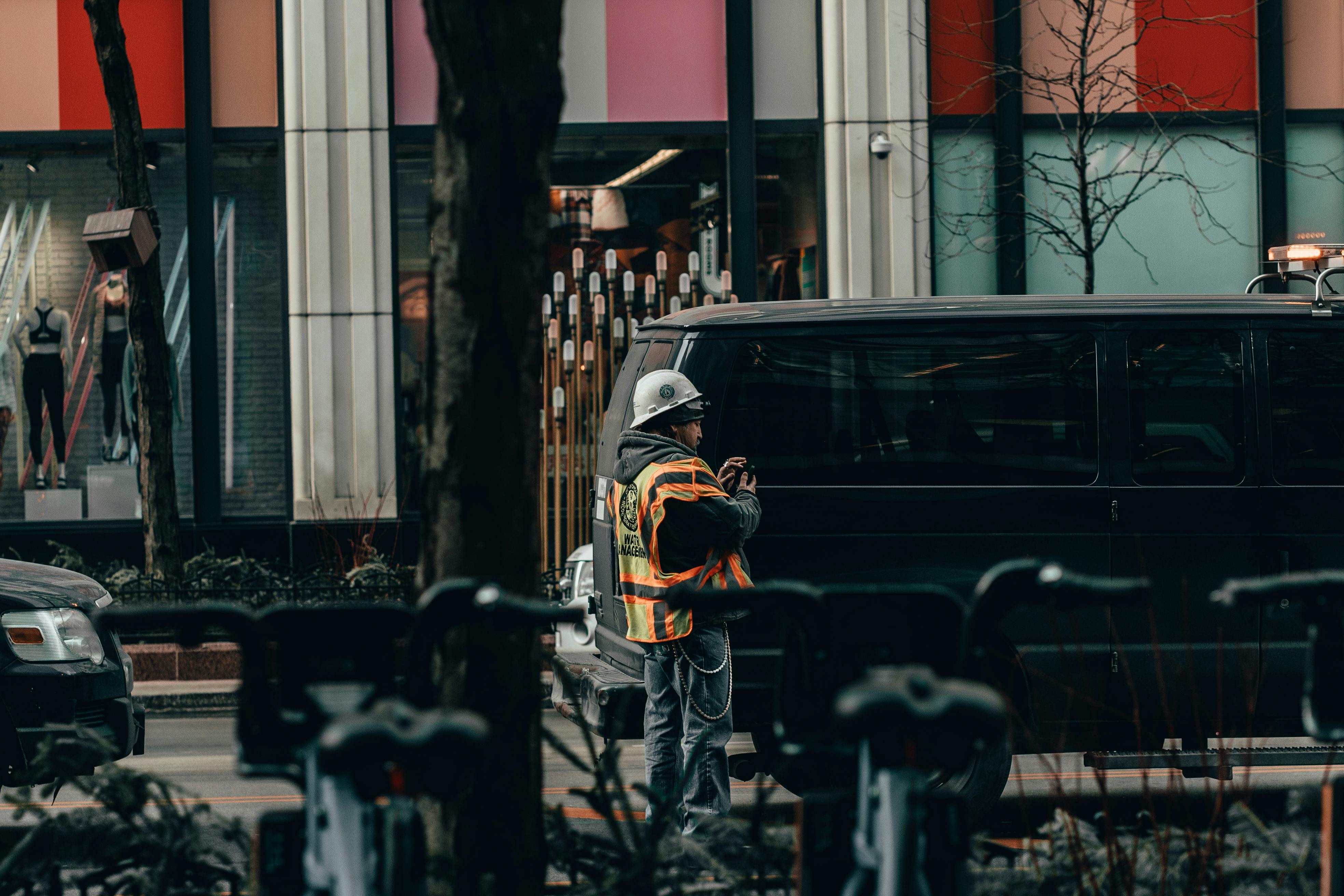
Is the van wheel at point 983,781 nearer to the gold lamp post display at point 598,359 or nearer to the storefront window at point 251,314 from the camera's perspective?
the gold lamp post display at point 598,359

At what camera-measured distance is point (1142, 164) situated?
44.8 ft

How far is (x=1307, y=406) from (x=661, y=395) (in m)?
2.88

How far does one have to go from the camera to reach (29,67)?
13.3m

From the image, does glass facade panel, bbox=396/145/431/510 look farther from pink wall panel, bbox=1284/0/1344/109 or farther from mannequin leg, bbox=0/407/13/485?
pink wall panel, bbox=1284/0/1344/109

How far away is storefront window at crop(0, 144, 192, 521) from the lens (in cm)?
1338

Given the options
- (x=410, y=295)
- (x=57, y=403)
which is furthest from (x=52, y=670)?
(x=57, y=403)

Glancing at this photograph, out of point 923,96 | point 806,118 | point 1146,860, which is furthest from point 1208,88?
point 1146,860

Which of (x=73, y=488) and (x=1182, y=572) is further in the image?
(x=73, y=488)

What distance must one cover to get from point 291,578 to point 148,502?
1244 millimetres

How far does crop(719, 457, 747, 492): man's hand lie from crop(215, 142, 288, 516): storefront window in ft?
27.5

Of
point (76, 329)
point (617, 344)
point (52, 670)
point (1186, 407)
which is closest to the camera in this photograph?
point (1186, 407)

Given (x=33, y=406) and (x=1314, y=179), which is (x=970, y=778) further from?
(x=33, y=406)

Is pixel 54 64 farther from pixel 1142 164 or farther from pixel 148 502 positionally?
pixel 1142 164

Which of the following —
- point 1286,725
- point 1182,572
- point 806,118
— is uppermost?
point 806,118
